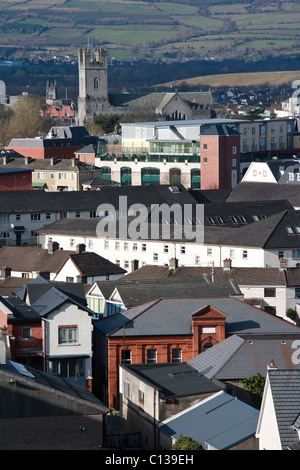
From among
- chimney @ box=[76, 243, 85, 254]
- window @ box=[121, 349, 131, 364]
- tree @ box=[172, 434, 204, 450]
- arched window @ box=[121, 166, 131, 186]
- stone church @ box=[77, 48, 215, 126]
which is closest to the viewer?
tree @ box=[172, 434, 204, 450]

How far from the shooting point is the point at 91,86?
625ft

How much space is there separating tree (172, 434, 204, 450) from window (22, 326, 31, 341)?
9.99 metres

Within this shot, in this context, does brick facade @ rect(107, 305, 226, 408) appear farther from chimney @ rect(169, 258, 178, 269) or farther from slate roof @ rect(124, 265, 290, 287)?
chimney @ rect(169, 258, 178, 269)

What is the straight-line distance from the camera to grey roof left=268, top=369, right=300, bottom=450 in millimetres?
25828

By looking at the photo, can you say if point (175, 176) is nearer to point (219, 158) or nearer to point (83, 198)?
point (219, 158)

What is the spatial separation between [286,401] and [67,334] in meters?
12.3

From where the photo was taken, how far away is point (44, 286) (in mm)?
41438

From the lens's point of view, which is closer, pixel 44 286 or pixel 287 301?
pixel 44 286

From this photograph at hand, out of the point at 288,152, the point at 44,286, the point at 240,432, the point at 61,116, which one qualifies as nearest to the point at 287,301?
the point at 44,286

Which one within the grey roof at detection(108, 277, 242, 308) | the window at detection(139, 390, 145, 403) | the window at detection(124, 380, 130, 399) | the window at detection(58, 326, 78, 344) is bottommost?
the window at detection(124, 380, 130, 399)

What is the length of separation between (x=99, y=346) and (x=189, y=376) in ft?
19.5

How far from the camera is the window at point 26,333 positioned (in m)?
37.4

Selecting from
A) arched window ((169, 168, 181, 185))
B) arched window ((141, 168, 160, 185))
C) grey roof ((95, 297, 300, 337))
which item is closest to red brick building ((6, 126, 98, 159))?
arched window ((141, 168, 160, 185))

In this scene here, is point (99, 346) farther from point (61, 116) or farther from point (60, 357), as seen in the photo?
point (61, 116)
